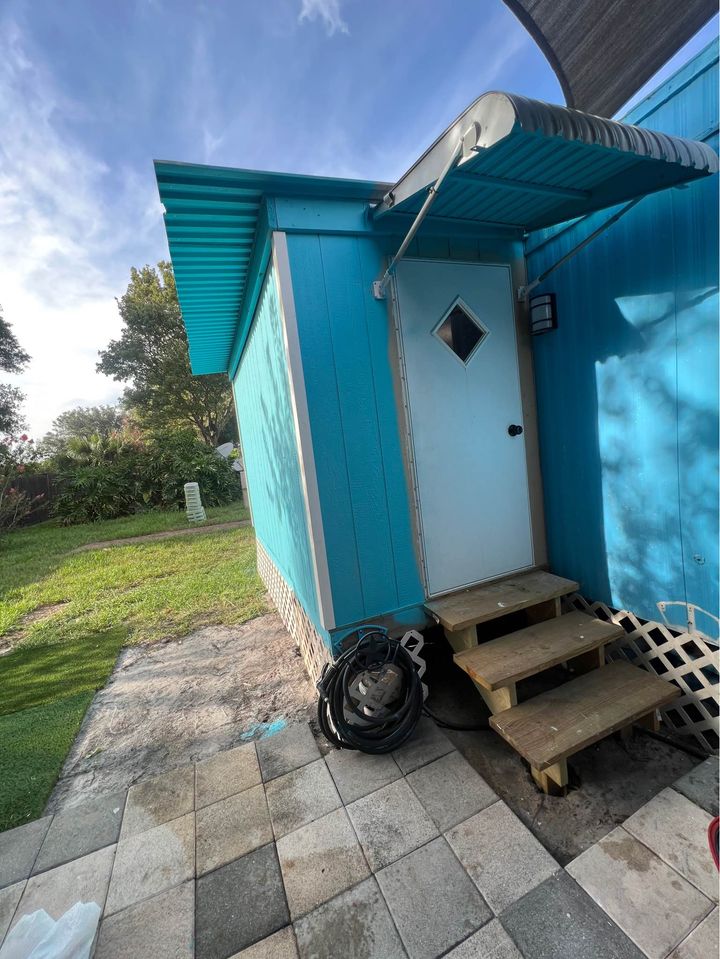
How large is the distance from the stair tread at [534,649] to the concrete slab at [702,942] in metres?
0.95

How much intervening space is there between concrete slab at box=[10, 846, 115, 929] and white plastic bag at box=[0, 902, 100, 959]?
0.10ft

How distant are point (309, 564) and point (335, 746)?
3.60 ft

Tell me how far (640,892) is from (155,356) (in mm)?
21554

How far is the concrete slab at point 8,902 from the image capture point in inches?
62.4

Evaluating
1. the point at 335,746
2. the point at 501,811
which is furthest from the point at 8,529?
the point at 501,811

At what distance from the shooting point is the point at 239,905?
5.12 feet

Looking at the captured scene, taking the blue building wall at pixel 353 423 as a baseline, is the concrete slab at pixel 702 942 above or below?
below

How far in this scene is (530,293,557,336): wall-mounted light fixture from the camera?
2682mm

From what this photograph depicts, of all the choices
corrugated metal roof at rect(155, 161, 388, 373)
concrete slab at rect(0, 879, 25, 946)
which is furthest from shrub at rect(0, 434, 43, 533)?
concrete slab at rect(0, 879, 25, 946)

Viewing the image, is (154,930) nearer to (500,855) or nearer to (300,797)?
(300,797)

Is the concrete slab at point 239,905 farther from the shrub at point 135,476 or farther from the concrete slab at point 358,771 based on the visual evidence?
the shrub at point 135,476

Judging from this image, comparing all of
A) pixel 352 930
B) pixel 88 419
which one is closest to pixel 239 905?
pixel 352 930

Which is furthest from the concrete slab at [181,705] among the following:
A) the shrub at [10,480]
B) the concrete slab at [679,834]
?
the shrub at [10,480]

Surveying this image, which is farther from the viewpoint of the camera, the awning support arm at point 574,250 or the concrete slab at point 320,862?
the awning support arm at point 574,250
